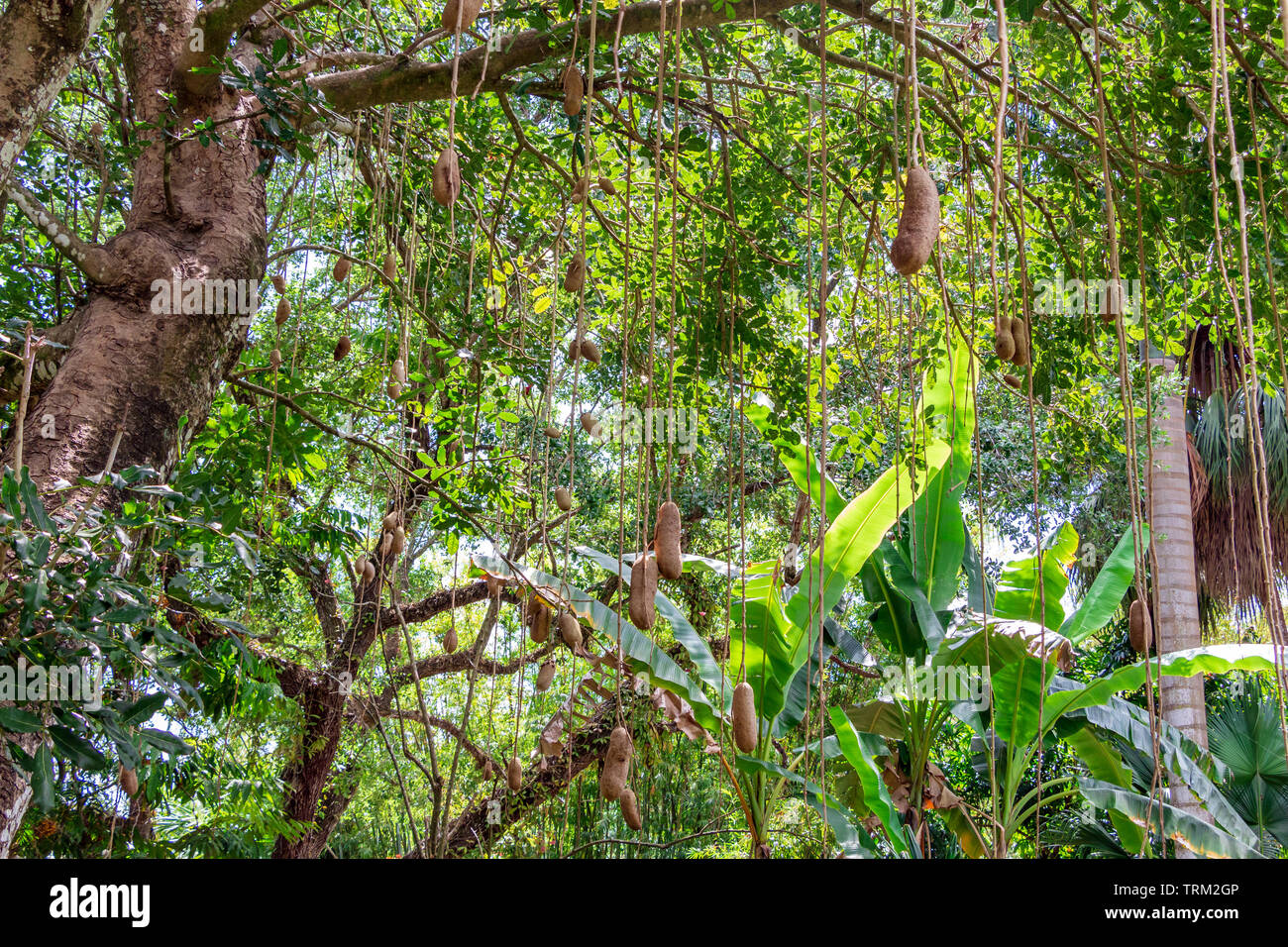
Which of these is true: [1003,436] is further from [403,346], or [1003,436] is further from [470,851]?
[403,346]

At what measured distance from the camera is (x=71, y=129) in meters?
3.75

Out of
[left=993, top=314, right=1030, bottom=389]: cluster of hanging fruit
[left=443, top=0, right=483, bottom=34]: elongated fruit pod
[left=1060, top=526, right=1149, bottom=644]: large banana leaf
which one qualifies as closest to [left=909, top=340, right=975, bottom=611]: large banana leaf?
[left=1060, top=526, right=1149, bottom=644]: large banana leaf

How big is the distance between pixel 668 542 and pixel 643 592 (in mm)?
51

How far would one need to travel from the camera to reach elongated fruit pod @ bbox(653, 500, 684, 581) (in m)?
0.80

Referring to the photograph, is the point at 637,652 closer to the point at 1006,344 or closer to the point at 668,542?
the point at 1006,344

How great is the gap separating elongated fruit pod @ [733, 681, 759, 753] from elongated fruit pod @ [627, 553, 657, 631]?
0.12 m

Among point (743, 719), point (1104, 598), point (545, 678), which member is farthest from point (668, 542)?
point (1104, 598)

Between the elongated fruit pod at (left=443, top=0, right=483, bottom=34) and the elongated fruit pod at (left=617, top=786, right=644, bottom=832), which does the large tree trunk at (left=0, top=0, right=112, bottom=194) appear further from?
the elongated fruit pod at (left=617, top=786, right=644, bottom=832)

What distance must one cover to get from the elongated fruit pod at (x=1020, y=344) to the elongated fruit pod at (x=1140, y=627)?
28 cm

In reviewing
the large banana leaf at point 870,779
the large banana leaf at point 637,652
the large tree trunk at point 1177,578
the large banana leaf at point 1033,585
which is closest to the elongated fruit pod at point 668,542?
the large banana leaf at point 637,652

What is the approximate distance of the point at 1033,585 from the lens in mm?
3754

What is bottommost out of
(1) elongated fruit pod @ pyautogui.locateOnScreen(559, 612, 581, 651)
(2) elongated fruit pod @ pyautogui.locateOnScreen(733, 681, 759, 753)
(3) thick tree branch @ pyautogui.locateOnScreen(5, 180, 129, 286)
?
(2) elongated fruit pod @ pyautogui.locateOnScreen(733, 681, 759, 753)
